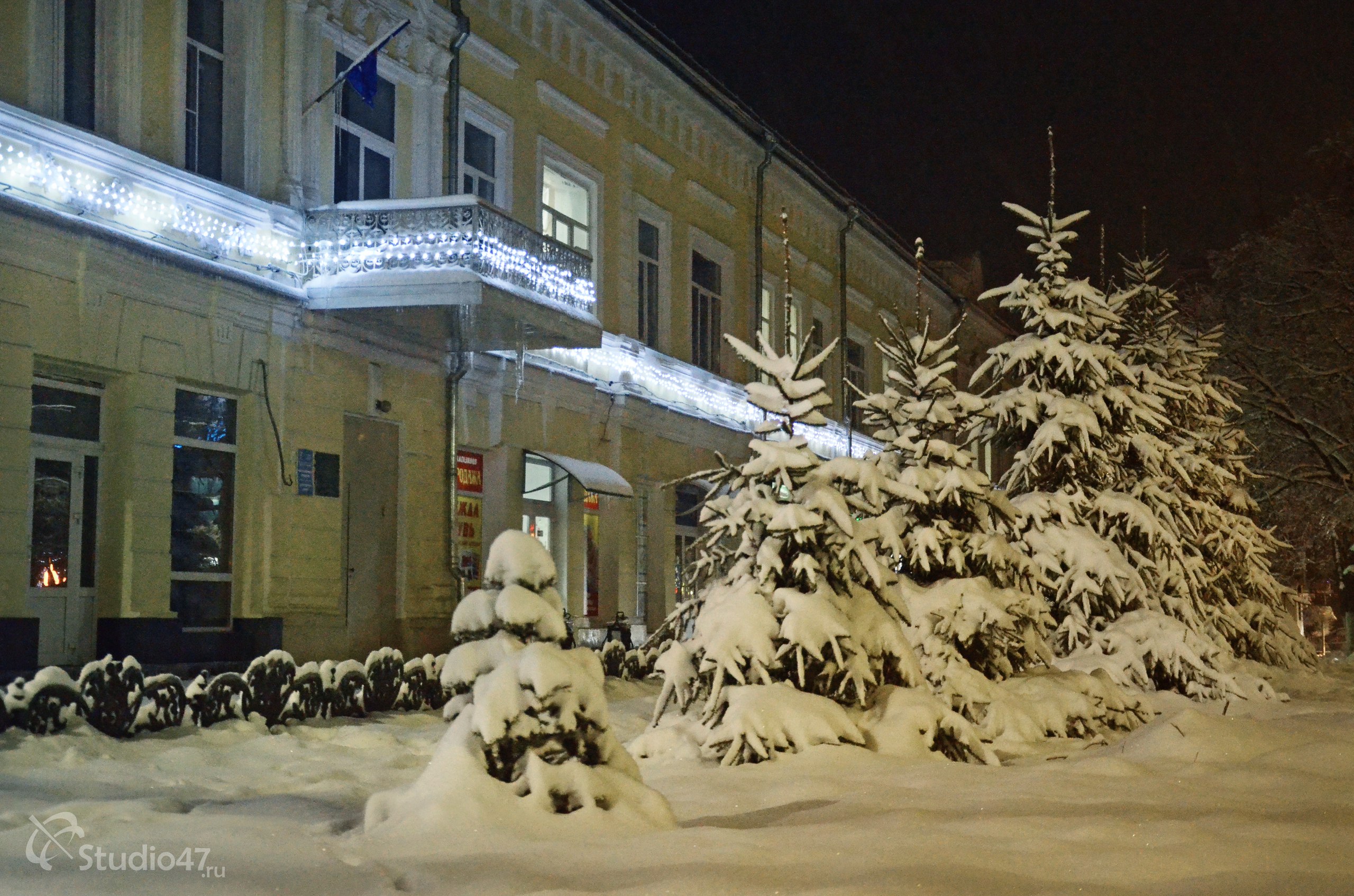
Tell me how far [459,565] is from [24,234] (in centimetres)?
888

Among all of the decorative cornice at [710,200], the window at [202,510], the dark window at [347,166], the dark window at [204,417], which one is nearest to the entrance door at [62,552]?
the window at [202,510]

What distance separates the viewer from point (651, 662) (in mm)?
20188

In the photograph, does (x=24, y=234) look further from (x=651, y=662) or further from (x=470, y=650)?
(x=651, y=662)

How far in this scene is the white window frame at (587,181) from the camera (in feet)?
75.1

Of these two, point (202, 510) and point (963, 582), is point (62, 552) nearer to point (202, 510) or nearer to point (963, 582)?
point (202, 510)

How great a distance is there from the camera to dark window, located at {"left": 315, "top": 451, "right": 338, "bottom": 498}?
17406 mm

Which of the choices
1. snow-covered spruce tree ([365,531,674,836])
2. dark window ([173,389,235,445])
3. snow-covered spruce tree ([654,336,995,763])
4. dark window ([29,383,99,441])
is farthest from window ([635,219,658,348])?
snow-covered spruce tree ([365,531,674,836])

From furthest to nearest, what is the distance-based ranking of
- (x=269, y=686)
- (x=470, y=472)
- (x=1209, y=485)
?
(x=1209, y=485)
(x=470, y=472)
(x=269, y=686)

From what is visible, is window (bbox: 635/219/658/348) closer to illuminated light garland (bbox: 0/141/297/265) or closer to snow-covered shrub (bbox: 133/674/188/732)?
illuminated light garland (bbox: 0/141/297/265)

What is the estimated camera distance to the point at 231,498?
16188 millimetres

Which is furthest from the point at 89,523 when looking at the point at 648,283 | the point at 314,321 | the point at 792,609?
the point at 648,283

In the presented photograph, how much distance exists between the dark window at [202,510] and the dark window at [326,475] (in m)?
1.34

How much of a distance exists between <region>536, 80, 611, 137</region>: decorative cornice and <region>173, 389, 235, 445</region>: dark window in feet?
29.6

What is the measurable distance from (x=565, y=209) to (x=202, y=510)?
33.6 feet
